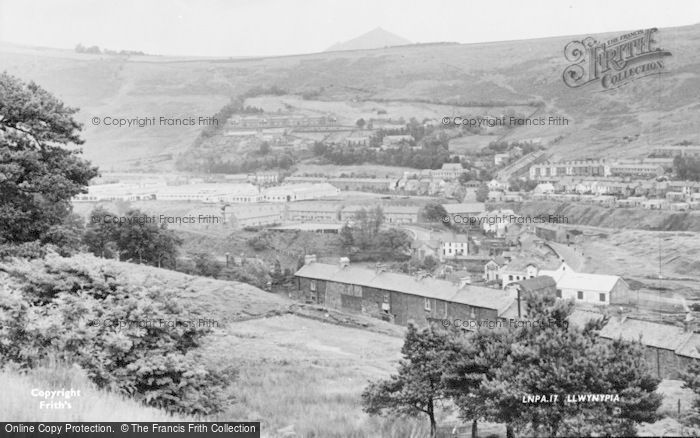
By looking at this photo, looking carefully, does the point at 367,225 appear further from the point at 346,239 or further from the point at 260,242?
the point at 260,242

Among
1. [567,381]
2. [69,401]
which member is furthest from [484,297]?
[69,401]

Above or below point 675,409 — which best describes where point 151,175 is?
above

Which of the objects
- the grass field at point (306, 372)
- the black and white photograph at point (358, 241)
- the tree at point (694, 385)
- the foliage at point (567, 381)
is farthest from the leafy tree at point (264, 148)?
the tree at point (694, 385)

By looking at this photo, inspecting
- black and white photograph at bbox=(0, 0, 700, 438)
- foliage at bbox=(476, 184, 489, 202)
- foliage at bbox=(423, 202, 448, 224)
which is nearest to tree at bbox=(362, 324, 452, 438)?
black and white photograph at bbox=(0, 0, 700, 438)

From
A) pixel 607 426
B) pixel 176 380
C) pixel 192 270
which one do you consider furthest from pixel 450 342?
pixel 192 270

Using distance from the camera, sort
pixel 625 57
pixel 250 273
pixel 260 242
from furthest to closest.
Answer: pixel 260 242
pixel 250 273
pixel 625 57

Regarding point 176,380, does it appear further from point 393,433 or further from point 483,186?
point 483,186
